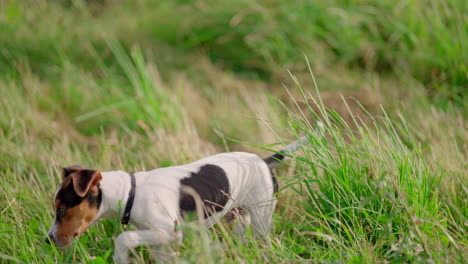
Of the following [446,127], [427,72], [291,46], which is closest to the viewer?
[446,127]

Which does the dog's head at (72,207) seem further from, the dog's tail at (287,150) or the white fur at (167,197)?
the dog's tail at (287,150)

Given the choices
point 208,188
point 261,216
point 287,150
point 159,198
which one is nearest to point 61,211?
point 159,198

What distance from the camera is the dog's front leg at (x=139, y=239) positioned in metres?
2.45

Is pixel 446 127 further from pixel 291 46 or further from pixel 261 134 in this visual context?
pixel 291 46

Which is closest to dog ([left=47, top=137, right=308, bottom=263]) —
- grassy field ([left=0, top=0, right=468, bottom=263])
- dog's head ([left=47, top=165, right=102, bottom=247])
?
dog's head ([left=47, top=165, right=102, bottom=247])

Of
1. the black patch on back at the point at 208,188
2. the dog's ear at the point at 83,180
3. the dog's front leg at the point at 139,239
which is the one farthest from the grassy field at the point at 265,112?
the dog's ear at the point at 83,180

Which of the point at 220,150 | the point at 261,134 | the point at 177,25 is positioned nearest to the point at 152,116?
the point at 220,150

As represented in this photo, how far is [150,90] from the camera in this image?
180 inches

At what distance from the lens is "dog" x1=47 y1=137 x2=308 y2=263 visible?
97.1 inches

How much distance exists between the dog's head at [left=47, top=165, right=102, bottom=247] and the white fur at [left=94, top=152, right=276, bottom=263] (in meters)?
0.06

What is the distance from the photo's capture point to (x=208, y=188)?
264 cm

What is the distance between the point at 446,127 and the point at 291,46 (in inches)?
93.0

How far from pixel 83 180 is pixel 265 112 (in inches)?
93.8

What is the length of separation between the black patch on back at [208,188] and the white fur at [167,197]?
28 mm
